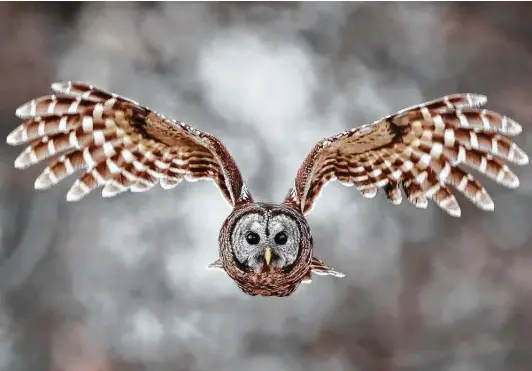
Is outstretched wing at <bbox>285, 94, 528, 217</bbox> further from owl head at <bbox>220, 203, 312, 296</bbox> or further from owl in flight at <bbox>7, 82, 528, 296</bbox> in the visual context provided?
owl head at <bbox>220, 203, 312, 296</bbox>

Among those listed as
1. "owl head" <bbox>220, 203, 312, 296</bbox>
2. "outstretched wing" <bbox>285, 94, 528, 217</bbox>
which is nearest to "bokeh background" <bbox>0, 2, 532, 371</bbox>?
"outstretched wing" <bbox>285, 94, 528, 217</bbox>

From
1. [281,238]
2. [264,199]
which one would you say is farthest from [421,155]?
[264,199]

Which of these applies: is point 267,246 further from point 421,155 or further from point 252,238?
point 421,155

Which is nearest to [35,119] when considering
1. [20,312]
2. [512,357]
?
[20,312]

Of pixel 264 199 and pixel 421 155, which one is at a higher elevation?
pixel 264 199

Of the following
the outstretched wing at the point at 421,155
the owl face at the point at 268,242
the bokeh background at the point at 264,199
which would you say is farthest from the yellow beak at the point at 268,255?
the bokeh background at the point at 264,199

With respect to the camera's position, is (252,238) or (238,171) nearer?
(252,238)

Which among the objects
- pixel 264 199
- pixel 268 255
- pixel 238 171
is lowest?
pixel 268 255
